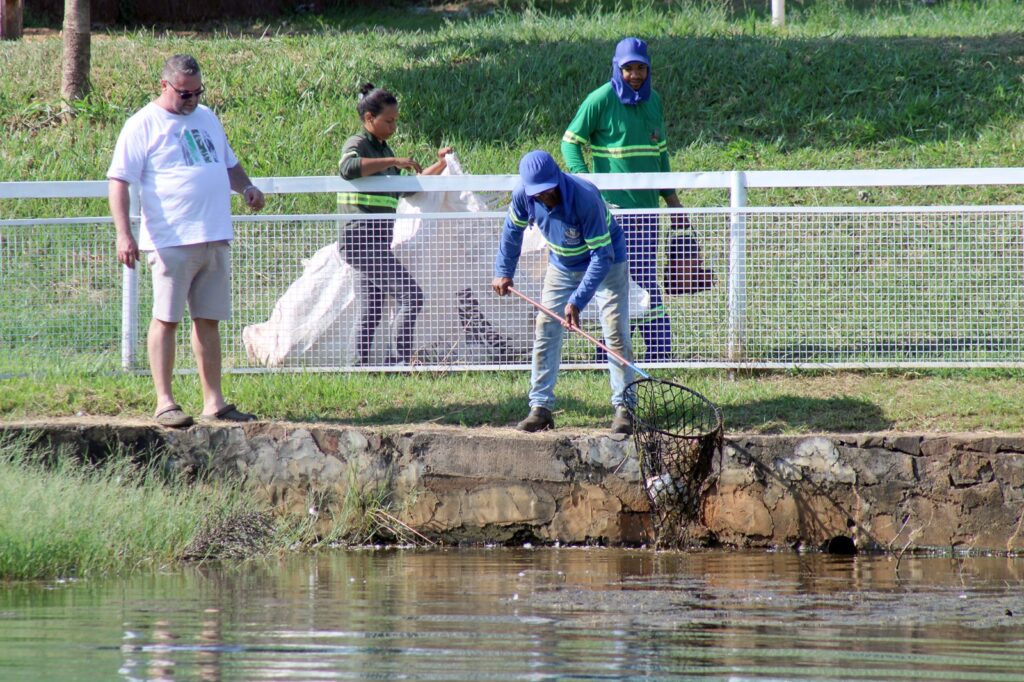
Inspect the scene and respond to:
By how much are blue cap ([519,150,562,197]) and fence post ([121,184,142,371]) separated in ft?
9.31

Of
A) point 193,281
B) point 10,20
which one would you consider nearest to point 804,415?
point 193,281

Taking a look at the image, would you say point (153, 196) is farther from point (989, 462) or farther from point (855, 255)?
point (989, 462)

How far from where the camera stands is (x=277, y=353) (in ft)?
29.9

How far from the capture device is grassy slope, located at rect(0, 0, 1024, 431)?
536 inches

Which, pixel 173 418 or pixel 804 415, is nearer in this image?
pixel 173 418

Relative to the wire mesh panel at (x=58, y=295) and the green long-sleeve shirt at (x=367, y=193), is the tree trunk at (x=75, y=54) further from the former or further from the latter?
the green long-sleeve shirt at (x=367, y=193)

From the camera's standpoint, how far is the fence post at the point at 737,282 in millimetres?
8969

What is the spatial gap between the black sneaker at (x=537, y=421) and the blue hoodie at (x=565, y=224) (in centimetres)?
70

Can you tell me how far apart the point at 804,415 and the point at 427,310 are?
8.01ft

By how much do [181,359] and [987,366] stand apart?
200 inches

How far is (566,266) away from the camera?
8.17m

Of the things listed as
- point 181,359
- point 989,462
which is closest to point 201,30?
point 181,359

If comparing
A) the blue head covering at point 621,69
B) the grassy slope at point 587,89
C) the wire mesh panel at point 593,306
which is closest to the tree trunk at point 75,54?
the grassy slope at point 587,89

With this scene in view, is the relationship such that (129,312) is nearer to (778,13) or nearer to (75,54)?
(75,54)
